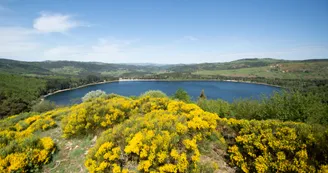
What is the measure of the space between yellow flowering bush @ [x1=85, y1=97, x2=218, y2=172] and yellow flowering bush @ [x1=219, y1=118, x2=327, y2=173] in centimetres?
163

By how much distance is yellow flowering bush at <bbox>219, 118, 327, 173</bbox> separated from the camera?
18.3ft

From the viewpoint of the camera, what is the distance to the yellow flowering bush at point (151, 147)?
541 centimetres

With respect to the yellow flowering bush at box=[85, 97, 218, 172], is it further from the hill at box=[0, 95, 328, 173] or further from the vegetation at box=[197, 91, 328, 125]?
the vegetation at box=[197, 91, 328, 125]

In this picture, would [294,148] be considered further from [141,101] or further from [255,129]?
[141,101]

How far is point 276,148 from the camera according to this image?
6.08 meters

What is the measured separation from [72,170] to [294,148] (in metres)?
8.70

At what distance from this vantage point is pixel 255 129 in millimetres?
6898

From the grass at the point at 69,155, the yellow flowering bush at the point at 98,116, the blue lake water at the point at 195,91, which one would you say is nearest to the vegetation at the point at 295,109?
the yellow flowering bush at the point at 98,116

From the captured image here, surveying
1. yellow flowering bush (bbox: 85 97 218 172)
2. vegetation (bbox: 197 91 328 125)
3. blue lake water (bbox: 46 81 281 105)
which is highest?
yellow flowering bush (bbox: 85 97 218 172)

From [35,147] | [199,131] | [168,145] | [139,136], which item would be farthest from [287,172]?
[35,147]

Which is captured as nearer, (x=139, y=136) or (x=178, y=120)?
(x=139, y=136)

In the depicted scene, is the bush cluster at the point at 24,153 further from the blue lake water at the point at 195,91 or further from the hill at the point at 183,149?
the blue lake water at the point at 195,91

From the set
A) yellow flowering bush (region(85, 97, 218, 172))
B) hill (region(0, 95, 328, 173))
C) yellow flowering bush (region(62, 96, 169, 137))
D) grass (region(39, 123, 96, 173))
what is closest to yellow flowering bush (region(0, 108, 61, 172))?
hill (region(0, 95, 328, 173))

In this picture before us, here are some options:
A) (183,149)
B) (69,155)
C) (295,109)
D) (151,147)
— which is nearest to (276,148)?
(183,149)
